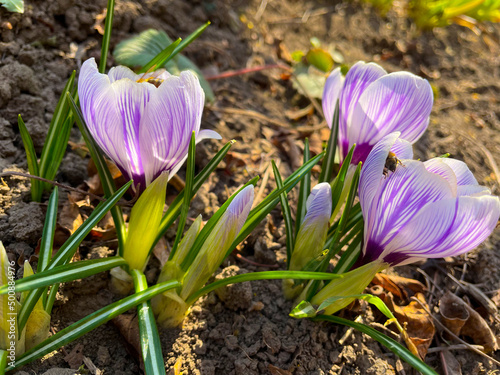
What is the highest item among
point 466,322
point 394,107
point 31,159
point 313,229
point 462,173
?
point 31,159

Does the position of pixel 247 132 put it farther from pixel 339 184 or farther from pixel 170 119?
pixel 170 119

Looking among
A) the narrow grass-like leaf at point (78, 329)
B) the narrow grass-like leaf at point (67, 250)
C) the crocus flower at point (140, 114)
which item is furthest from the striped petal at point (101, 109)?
the narrow grass-like leaf at point (78, 329)

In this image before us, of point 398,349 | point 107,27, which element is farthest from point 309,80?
point 398,349

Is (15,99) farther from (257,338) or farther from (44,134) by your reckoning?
(257,338)

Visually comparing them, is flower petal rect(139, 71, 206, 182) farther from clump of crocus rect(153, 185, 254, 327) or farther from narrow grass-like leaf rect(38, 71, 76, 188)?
narrow grass-like leaf rect(38, 71, 76, 188)

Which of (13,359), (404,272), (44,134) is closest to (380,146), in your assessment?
(404,272)

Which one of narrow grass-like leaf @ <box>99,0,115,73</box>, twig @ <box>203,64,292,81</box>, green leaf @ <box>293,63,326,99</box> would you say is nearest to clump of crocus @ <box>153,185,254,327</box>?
narrow grass-like leaf @ <box>99,0,115,73</box>
